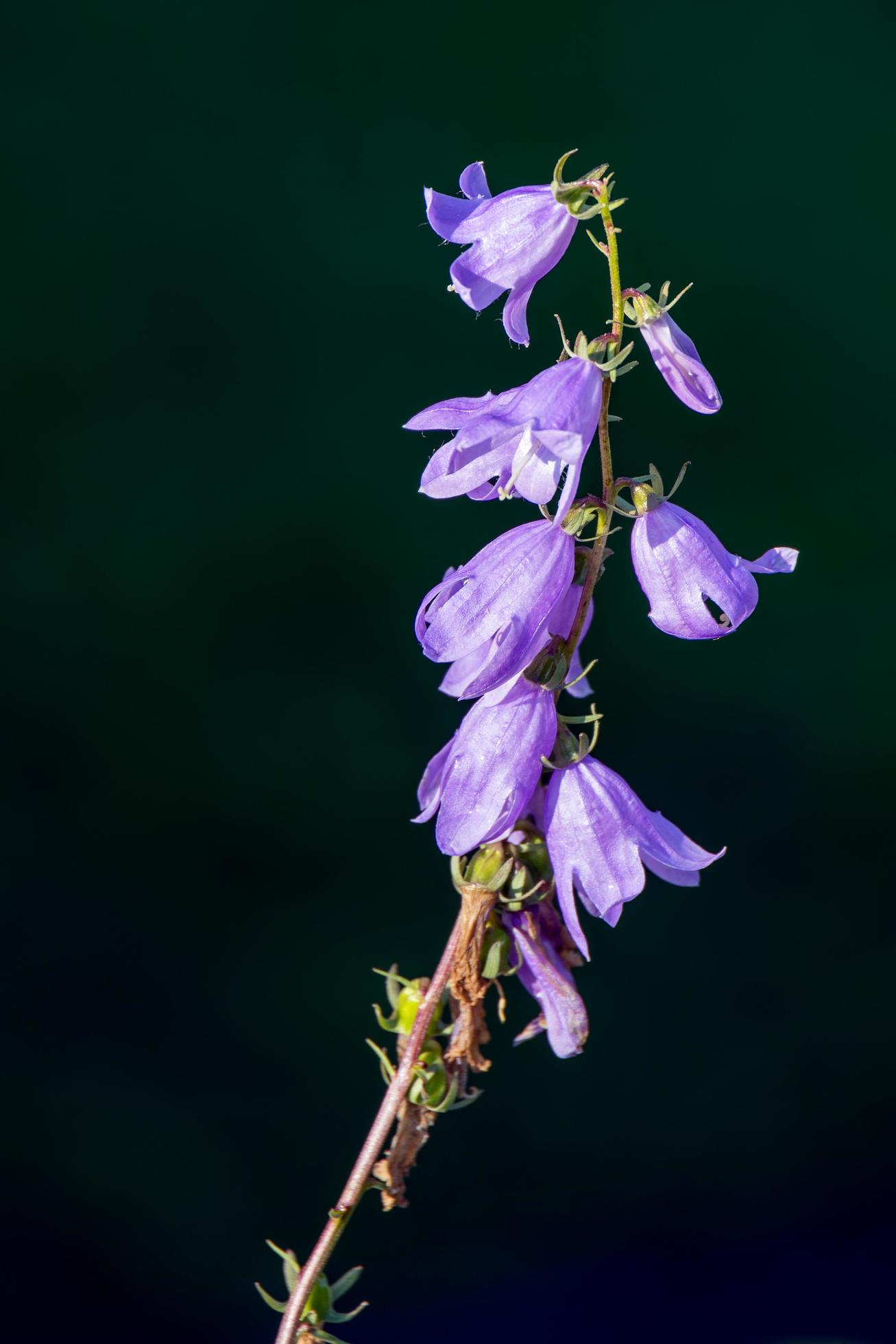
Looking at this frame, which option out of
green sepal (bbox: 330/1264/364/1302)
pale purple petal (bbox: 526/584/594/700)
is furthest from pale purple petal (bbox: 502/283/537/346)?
green sepal (bbox: 330/1264/364/1302)

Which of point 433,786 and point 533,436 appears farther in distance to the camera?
point 433,786

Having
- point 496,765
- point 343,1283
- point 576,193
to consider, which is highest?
point 576,193

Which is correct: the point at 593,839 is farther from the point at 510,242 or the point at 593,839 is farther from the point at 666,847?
the point at 510,242

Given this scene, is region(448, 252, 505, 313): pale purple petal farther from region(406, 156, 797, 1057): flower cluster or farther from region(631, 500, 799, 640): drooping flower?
region(631, 500, 799, 640): drooping flower

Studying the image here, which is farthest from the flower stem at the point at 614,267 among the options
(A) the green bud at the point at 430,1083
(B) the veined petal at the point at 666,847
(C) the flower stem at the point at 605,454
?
(A) the green bud at the point at 430,1083

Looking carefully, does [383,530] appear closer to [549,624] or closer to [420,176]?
[420,176]

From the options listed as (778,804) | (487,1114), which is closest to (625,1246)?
(487,1114)

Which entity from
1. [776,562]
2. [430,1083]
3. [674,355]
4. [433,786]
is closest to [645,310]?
[674,355]
